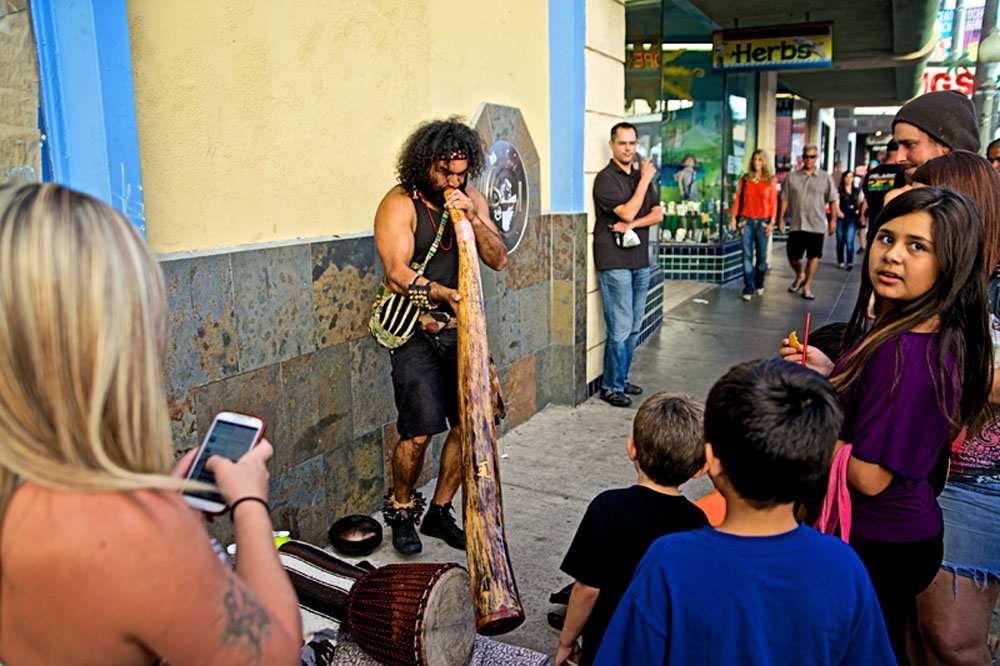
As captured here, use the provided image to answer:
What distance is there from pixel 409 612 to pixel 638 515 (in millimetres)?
769

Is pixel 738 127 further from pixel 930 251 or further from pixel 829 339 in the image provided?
pixel 930 251

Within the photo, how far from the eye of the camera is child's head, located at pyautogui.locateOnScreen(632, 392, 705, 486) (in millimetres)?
2127

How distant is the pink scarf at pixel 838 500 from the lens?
1.98m

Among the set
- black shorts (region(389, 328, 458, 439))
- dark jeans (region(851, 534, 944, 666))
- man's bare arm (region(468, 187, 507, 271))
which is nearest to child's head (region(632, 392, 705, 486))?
dark jeans (region(851, 534, 944, 666))

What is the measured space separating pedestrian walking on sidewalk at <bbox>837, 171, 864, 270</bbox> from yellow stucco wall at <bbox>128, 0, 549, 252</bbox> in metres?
10.6

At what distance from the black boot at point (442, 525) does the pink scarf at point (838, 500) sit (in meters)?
2.07

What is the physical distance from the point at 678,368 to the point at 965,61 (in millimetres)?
12607

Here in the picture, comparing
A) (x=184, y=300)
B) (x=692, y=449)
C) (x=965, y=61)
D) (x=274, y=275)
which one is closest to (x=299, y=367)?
(x=274, y=275)

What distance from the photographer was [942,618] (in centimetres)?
226

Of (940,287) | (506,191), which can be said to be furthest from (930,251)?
(506,191)

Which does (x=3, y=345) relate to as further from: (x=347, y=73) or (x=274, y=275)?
(x=347, y=73)

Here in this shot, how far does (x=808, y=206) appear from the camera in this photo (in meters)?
10.2

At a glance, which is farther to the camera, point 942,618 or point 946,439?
point 942,618

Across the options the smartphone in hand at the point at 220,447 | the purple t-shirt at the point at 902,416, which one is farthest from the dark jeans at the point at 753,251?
the smartphone in hand at the point at 220,447
